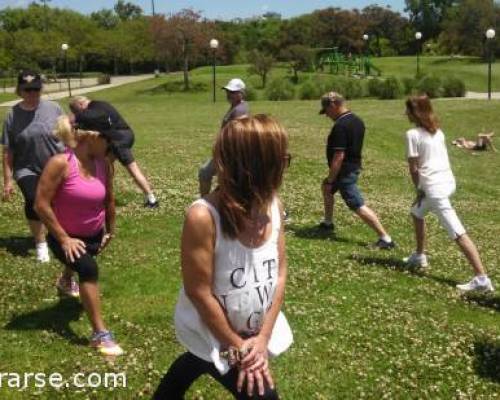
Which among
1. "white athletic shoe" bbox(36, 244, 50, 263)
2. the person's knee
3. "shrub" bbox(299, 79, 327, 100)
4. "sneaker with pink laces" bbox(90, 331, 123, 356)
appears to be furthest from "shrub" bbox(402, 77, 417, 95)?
the person's knee

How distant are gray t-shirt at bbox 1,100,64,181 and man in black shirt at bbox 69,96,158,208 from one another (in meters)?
0.38

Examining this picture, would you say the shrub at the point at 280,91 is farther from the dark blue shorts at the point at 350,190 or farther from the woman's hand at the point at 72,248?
the woman's hand at the point at 72,248

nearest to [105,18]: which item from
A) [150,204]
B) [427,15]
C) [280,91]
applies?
[427,15]

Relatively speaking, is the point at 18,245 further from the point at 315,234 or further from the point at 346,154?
the point at 346,154

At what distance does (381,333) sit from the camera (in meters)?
6.71

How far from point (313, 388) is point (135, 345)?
5.63 feet

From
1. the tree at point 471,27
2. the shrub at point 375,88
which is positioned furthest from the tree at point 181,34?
the tree at point 471,27

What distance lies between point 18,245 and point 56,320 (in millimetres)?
3319

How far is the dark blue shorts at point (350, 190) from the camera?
988 centimetres

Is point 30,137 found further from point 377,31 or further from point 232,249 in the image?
point 377,31

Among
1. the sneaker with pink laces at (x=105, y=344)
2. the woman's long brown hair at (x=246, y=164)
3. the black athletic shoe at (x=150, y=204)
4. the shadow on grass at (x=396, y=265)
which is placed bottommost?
the shadow on grass at (x=396, y=265)

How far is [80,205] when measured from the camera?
557 cm

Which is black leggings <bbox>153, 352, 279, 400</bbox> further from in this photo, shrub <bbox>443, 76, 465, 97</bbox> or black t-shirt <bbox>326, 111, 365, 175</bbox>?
shrub <bbox>443, 76, 465, 97</bbox>

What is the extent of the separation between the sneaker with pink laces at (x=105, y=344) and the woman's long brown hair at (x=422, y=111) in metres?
4.67
